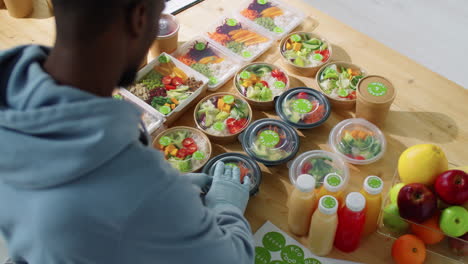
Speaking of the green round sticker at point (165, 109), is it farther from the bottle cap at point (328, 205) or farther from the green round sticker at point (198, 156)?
the bottle cap at point (328, 205)

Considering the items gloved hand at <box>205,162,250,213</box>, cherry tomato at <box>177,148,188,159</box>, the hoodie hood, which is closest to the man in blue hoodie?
the hoodie hood

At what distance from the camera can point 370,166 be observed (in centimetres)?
145

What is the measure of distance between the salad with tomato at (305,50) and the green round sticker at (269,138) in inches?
13.2

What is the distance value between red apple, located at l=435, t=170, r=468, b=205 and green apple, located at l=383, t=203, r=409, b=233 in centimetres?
12

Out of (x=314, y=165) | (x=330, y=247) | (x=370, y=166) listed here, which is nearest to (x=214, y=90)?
(x=314, y=165)

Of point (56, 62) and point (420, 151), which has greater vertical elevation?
point (56, 62)

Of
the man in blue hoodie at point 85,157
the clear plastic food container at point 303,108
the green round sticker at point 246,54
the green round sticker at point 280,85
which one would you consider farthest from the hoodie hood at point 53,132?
the green round sticker at point 246,54

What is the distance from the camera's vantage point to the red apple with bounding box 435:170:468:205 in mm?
1166

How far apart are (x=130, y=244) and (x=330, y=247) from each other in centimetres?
63

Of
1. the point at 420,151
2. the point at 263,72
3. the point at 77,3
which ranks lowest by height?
the point at 263,72

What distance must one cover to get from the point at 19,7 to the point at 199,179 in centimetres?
115

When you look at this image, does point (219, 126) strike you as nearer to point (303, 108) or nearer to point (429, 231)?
point (303, 108)

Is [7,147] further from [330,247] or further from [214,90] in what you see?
[214,90]

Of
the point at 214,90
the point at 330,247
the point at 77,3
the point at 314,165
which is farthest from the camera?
the point at 214,90
